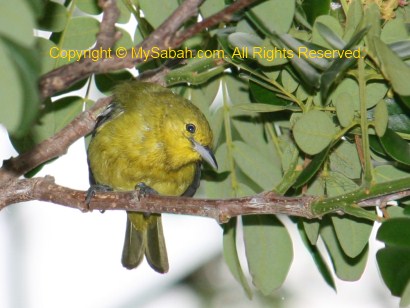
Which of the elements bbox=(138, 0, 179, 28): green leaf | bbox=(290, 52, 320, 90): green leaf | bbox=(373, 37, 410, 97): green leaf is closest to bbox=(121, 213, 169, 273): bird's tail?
bbox=(138, 0, 179, 28): green leaf

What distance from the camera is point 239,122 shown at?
339 cm

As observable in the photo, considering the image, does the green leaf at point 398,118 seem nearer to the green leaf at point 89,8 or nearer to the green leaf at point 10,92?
the green leaf at point 89,8

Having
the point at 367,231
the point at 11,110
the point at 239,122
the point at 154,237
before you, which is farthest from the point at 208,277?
the point at 11,110

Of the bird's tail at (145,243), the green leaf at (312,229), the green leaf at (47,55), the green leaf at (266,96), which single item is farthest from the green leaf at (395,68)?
the bird's tail at (145,243)

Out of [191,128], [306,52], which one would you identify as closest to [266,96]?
[306,52]

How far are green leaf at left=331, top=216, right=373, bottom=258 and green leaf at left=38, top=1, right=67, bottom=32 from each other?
1.38m

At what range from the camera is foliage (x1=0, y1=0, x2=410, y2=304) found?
91.7 inches

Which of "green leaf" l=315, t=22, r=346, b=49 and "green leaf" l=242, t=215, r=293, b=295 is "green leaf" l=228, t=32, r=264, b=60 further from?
"green leaf" l=242, t=215, r=293, b=295

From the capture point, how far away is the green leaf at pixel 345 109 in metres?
2.53

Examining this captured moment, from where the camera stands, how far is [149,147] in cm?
424

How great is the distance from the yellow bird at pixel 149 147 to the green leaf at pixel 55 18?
746 mm

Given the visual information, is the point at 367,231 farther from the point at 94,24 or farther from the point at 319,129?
the point at 94,24

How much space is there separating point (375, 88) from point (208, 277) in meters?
4.62

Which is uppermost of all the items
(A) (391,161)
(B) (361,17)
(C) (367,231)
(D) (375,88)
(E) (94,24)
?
(E) (94,24)
